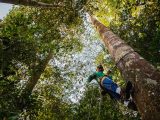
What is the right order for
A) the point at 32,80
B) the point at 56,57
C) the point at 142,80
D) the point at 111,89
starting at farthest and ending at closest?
the point at 56,57, the point at 32,80, the point at 111,89, the point at 142,80

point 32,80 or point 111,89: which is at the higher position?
point 111,89

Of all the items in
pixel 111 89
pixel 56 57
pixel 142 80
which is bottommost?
pixel 56 57

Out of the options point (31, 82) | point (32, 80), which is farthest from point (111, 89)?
point (31, 82)

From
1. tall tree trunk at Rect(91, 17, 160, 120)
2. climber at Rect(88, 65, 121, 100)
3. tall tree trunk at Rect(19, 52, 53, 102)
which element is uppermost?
tall tree trunk at Rect(91, 17, 160, 120)

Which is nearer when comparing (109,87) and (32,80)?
(109,87)

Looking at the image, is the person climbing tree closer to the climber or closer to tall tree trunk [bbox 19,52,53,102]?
the climber

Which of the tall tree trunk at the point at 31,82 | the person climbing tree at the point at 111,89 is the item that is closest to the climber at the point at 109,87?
the person climbing tree at the point at 111,89

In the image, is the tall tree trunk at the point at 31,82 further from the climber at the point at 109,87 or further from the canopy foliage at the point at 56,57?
the climber at the point at 109,87

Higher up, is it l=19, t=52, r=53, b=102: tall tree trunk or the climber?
the climber

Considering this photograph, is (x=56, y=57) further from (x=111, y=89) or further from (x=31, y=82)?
(x=111, y=89)

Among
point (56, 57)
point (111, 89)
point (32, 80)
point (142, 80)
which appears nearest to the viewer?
point (142, 80)

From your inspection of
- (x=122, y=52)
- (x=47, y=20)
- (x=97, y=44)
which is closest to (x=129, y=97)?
(x=122, y=52)

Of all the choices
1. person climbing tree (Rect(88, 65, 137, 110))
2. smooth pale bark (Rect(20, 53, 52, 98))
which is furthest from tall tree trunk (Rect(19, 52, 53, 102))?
person climbing tree (Rect(88, 65, 137, 110))

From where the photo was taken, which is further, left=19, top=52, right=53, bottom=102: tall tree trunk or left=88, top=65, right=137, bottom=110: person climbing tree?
left=19, top=52, right=53, bottom=102: tall tree trunk
